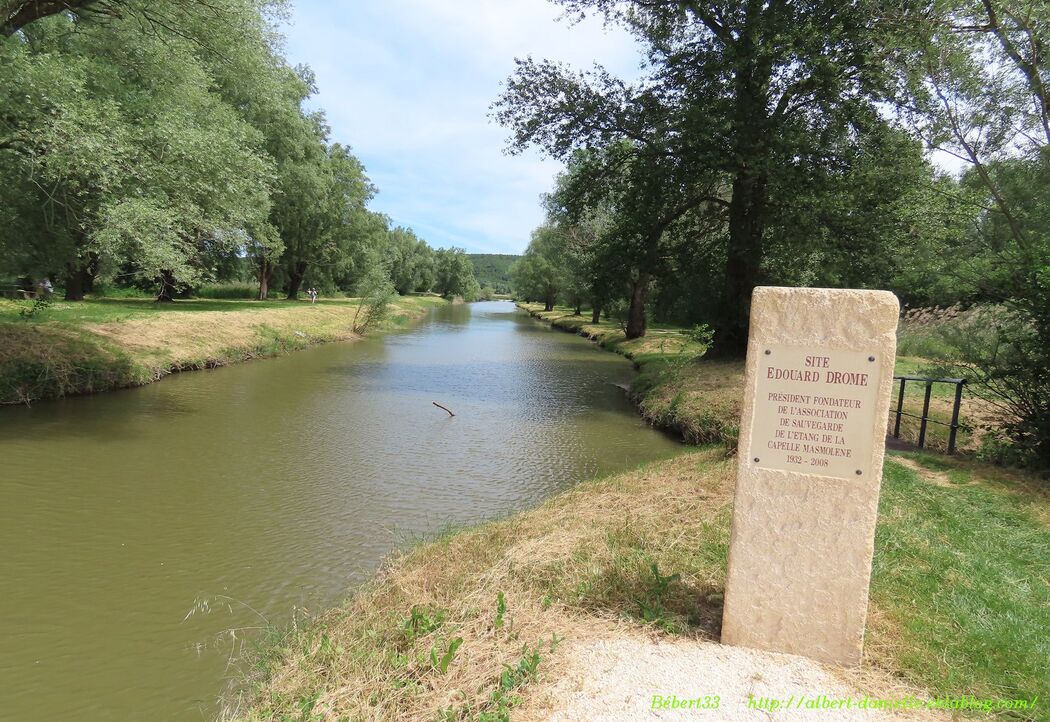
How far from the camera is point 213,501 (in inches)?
293

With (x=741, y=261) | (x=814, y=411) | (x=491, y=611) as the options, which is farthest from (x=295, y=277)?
(x=814, y=411)

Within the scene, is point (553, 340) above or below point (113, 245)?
below

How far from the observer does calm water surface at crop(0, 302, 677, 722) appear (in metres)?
4.31

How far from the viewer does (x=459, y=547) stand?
549cm

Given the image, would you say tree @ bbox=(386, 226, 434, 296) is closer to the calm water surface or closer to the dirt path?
the calm water surface

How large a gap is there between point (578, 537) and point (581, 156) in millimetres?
13301

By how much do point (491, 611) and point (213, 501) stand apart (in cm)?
536

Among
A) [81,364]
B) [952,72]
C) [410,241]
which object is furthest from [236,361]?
[410,241]

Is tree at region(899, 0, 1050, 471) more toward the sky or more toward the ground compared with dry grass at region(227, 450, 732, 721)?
more toward the sky

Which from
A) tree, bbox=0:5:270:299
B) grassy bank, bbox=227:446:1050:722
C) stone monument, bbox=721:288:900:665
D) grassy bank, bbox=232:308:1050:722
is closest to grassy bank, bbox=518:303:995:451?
grassy bank, bbox=232:308:1050:722

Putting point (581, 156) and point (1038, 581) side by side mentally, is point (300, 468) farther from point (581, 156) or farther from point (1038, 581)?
point (581, 156)

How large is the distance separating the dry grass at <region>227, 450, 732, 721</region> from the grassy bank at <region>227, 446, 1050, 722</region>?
12mm

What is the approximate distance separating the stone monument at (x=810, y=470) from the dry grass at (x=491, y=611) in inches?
19.2

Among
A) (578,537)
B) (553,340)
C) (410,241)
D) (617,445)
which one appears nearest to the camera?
(578,537)
